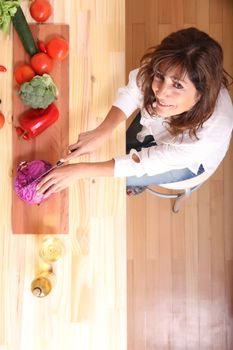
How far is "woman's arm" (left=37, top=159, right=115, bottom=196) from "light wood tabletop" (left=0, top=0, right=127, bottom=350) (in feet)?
0.19

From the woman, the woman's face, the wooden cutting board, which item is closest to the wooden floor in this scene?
the woman

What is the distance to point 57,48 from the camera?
45.6 inches

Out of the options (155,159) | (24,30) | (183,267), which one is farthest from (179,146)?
(183,267)

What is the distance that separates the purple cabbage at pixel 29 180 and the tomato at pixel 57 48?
32 cm

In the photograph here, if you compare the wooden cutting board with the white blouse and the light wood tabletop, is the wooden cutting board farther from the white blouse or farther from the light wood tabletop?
the white blouse

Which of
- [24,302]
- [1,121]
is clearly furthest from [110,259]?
[1,121]

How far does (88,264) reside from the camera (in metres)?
1.16

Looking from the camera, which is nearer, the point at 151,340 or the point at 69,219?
the point at 69,219

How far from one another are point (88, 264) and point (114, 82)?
548 mm

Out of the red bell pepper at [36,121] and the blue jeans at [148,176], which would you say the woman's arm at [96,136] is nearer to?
the red bell pepper at [36,121]

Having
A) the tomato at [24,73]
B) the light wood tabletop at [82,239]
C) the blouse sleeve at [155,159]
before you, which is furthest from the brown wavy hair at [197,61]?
the tomato at [24,73]

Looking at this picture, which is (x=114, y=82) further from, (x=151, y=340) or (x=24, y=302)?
(x=151, y=340)

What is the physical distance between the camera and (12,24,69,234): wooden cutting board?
1159 millimetres

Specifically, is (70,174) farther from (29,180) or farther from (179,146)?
(179,146)
